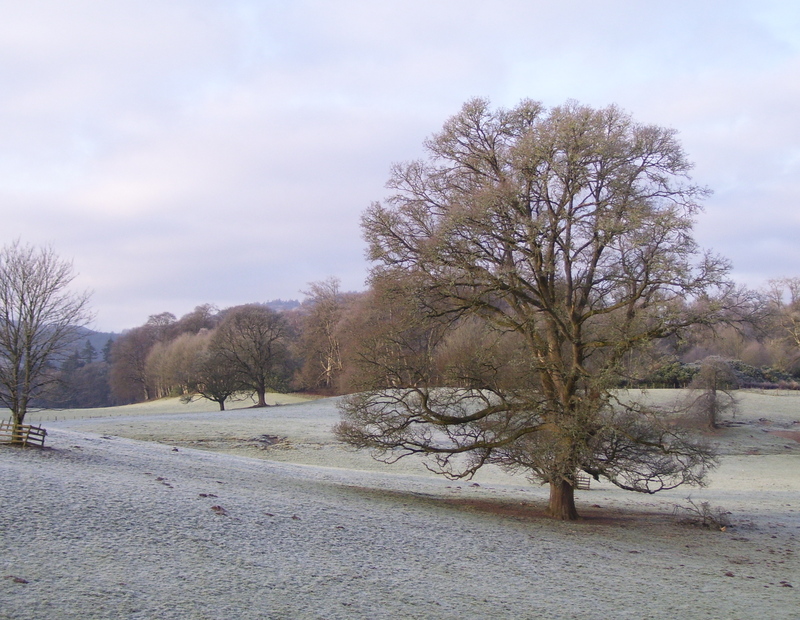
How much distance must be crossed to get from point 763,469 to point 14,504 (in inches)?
1421

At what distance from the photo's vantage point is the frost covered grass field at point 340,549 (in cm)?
844

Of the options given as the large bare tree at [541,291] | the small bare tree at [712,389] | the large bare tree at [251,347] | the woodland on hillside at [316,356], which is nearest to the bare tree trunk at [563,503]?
the large bare tree at [541,291]

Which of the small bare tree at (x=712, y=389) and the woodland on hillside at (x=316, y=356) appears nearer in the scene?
the woodland on hillside at (x=316, y=356)

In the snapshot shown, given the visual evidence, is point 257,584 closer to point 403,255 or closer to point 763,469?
point 403,255

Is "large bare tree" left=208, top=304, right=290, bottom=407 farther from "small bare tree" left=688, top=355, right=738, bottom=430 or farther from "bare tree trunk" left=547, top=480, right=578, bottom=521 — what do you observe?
"bare tree trunk" left=547, top=480, right=578, bottom=521

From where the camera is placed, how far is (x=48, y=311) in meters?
23.5

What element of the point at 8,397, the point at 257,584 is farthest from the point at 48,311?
the point at 257,584

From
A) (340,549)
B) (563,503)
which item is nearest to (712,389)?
(563,503)

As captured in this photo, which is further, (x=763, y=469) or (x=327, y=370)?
(x=327, y=370)

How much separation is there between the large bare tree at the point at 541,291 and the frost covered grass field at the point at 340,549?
7.33 ft

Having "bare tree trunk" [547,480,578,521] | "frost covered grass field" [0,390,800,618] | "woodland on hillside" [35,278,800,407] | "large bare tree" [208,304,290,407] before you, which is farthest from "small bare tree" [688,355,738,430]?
"large bare tree" [208,304,290,407]

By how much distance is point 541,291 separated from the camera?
16.2 metres

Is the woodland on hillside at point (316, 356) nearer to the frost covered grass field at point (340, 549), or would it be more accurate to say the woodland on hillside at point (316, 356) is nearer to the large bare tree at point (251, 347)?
the large bare tree at point (251, 347)

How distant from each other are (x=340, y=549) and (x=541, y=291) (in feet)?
27.1
